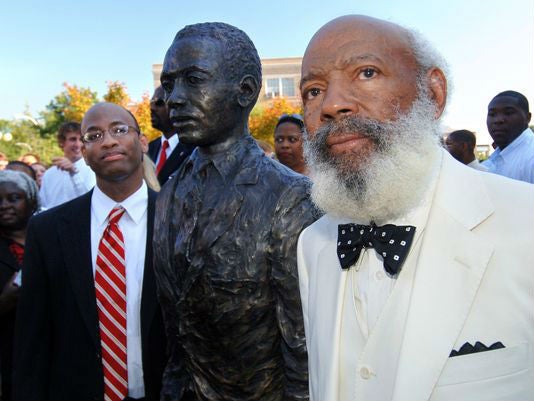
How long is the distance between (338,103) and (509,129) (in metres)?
5.06

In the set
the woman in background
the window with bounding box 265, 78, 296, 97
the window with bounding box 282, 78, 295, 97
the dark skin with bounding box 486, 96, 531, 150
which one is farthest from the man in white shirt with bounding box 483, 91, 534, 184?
the window with bounding box 265, 78, 296, 97

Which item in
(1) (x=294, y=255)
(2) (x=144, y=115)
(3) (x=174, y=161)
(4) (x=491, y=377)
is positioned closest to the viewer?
(4) (x=491, y=377)

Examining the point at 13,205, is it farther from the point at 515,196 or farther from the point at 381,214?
the point at 515,196

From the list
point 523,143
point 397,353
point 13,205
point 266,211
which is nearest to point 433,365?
point 397,353

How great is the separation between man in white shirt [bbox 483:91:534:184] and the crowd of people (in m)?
4.19

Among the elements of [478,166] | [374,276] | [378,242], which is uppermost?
→ [478,166]

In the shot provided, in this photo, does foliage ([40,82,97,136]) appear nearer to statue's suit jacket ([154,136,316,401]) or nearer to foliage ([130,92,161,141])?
foliage ([130,92,161,141])

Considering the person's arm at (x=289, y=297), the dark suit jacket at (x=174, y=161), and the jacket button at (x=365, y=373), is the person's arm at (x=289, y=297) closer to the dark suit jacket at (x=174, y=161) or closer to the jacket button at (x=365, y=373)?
the jacket button at (x=365, y=373)

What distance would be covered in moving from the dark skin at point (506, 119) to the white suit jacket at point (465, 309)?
485cm

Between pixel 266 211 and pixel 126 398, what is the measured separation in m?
1.26

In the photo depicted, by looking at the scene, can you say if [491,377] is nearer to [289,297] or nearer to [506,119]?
[289,297]

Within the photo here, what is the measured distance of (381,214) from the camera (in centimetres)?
153

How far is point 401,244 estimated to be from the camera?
4.51 ft

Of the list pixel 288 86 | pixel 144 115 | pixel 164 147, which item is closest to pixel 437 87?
pixel 164 147
